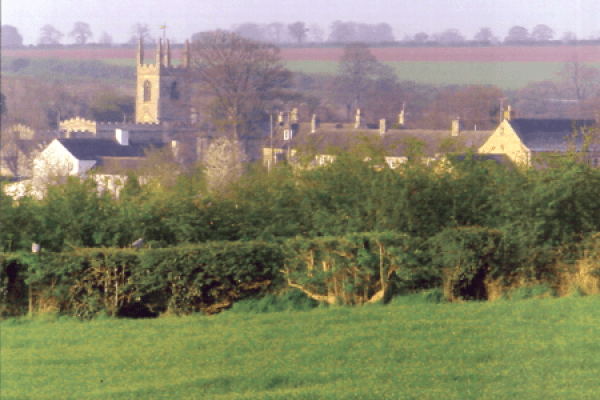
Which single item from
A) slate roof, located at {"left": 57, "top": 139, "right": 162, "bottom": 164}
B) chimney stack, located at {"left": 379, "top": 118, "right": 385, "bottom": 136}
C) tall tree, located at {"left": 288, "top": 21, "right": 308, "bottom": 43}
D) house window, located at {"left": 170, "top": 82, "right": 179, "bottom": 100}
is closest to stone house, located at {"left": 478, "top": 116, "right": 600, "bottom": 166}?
chimney stack, located at {"left": 379, "top": 118, "right": 385, "bottom": 136}

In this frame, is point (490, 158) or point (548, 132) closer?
point (490, 158)

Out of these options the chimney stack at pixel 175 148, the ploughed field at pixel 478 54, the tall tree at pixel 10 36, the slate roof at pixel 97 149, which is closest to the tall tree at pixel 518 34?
the ploughed field at pixel 478 54

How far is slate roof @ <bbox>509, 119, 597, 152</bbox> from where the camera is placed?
799 cm

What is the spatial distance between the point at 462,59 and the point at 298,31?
155 cm

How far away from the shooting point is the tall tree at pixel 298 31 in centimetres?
671

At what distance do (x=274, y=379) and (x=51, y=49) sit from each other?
483 centimetres

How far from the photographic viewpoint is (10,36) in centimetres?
632

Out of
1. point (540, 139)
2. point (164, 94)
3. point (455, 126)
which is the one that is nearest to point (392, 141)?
point (455, 126)

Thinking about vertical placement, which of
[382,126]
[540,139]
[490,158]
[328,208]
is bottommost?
[328,208]

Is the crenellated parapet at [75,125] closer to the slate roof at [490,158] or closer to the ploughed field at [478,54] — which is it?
the ploughed field at [478,54]

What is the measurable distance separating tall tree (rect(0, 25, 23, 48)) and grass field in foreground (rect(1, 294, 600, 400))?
8.36ft

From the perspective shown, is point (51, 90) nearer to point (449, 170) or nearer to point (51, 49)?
point (51, 49)

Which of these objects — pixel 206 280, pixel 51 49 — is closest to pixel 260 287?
pixel 206 280

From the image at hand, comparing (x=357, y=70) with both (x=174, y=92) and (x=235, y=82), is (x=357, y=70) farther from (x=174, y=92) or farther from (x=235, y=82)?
(x=174, y=92)
